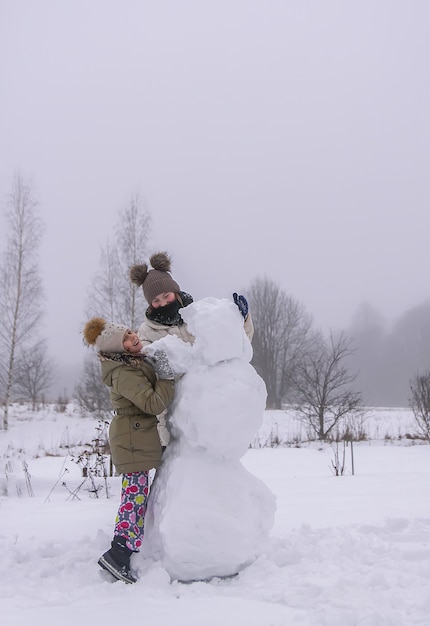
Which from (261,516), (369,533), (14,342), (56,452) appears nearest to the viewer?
(261,516)

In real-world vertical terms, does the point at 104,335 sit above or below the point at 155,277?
below

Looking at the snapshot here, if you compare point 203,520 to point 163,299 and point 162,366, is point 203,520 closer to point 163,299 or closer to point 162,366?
point 162,366

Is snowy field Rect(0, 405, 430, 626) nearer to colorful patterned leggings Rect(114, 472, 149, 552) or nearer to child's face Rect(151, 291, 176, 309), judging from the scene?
colorful patterned leggings Rect(114, 472, 149, 552)

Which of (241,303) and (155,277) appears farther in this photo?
(155,277)

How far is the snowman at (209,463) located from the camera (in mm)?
2625

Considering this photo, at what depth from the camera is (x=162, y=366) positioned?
2.81 meters

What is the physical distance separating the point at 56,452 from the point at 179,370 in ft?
32.5

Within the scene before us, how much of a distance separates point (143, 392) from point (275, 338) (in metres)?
26.8

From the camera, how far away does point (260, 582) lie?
100 inches

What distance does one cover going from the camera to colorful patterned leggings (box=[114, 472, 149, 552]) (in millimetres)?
2703

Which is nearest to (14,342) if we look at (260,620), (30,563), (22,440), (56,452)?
(22,440)

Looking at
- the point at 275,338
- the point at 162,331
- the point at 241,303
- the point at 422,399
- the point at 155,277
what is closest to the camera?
the point at 241,303

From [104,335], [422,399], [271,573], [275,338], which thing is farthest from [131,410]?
[275,338]

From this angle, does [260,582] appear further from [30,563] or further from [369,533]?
[30,563]
